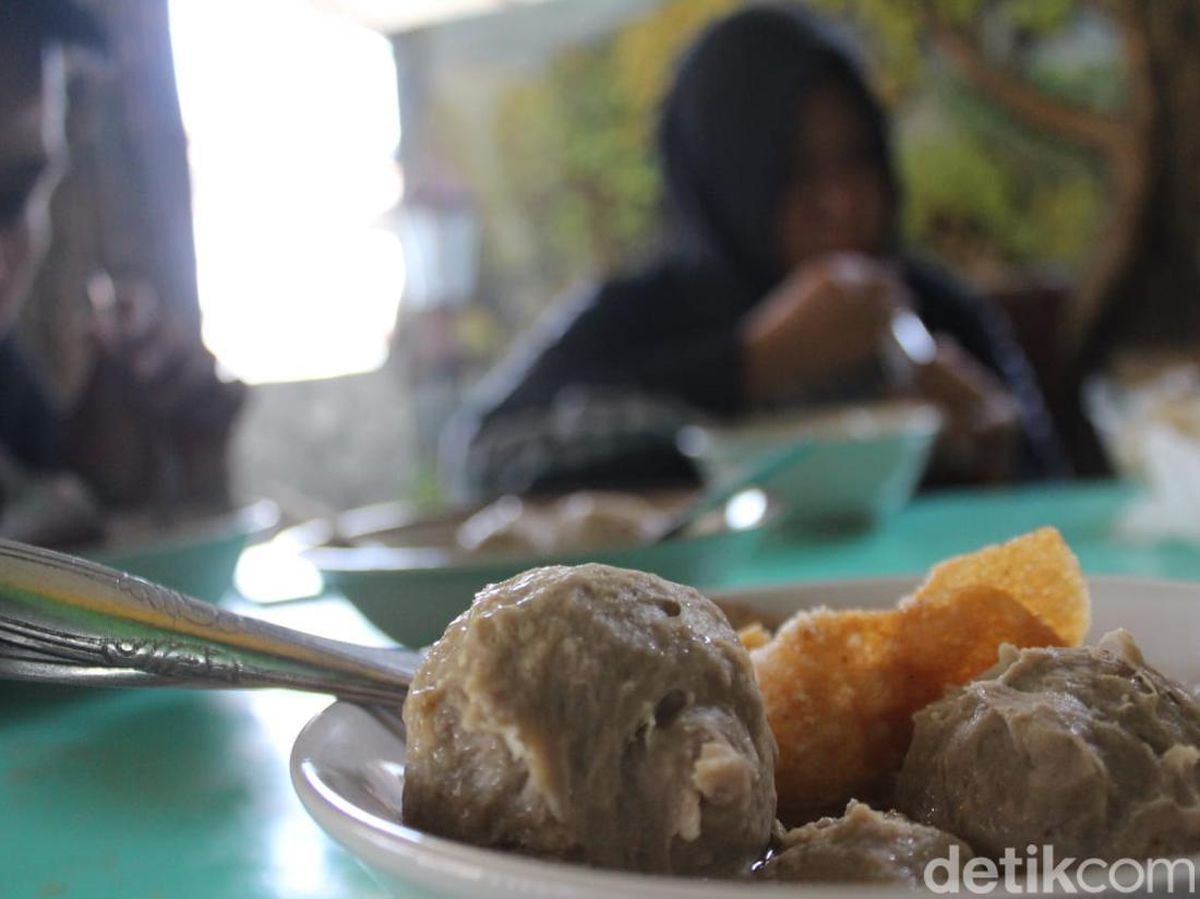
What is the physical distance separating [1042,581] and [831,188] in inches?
85.6

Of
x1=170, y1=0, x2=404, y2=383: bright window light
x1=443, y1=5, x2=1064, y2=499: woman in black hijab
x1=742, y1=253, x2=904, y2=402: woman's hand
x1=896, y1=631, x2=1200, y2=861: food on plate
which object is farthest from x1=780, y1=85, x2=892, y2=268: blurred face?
x1=170, y1=0, x2=404, y2=383: bright window light

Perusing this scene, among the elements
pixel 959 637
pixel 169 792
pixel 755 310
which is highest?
pixel 959 637

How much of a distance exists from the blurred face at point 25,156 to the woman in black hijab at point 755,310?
712mm

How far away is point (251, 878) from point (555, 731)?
0.57 feet

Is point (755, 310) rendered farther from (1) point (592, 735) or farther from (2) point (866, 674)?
(1) point (592, 735)

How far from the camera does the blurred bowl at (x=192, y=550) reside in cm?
76

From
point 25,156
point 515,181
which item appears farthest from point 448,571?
point 515,181

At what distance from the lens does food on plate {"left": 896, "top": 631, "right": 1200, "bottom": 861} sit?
324 mm

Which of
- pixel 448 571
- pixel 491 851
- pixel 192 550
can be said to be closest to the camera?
pixel 491 851

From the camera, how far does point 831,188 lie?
98.8 inches

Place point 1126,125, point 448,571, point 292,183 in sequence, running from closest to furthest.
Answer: point 448,571 → point 1126,125 → point 292,183

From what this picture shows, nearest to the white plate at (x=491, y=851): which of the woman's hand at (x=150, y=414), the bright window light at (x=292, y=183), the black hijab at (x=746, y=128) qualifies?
the woman's hand at (x=150, y=414)

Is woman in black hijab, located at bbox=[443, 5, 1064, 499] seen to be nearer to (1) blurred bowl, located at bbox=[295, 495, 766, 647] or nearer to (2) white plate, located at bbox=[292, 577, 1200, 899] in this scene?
(1) blurred bowl, located at bbox=[295, 495, 766, 647]

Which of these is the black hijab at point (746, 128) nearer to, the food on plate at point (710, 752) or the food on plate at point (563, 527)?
the food on plate at point (563, 527)
